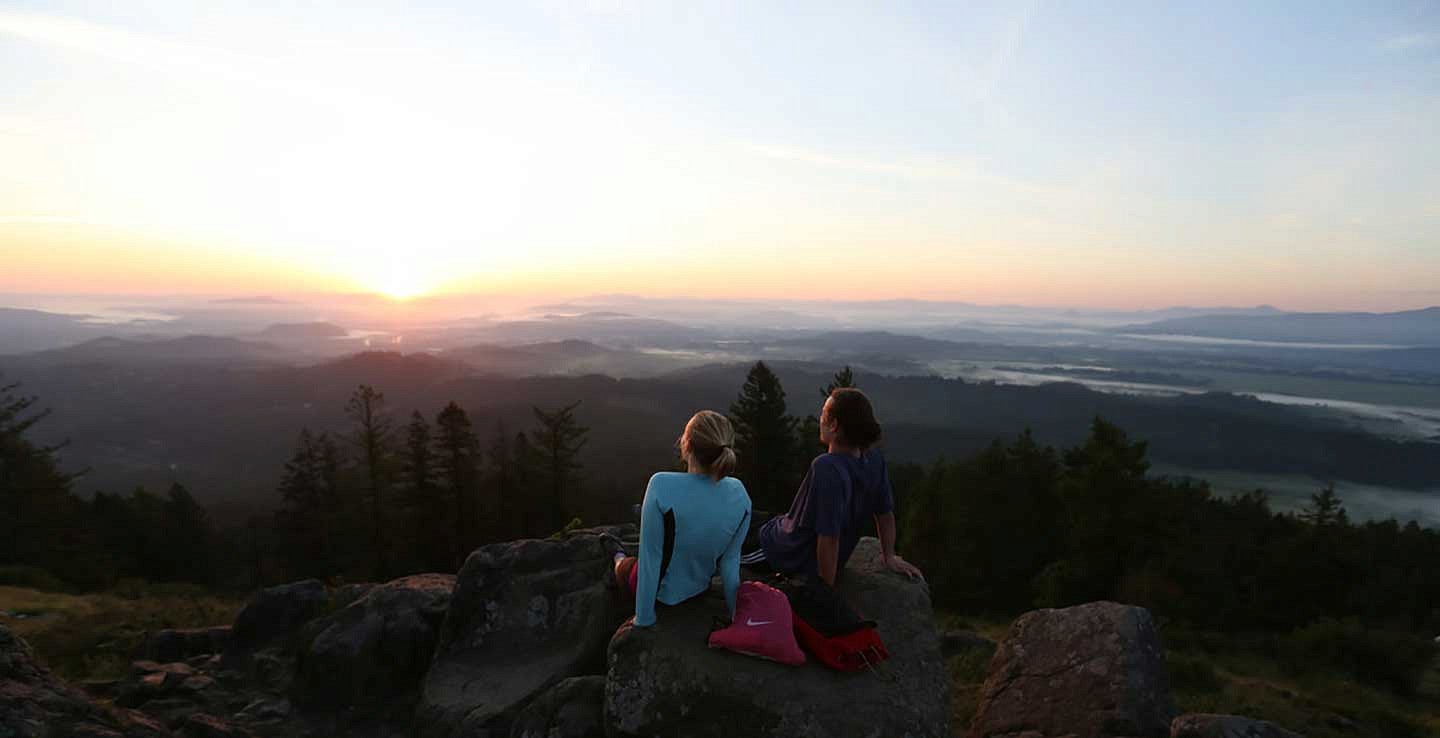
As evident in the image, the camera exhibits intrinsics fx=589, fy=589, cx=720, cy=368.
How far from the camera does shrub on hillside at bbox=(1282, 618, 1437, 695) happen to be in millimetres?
16562

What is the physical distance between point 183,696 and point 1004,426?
197 metres

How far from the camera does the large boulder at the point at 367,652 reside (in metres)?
9.52

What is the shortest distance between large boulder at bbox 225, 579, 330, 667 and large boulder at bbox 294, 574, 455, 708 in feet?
7.13

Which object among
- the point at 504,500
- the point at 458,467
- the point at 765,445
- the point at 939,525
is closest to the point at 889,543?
the point at 765,445

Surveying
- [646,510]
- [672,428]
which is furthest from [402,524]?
[672,428]

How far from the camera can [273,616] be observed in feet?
38.7

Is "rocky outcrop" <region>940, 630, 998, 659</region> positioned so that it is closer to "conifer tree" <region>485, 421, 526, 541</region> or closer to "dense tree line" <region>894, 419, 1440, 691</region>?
"dense tree line" <region>894, 419, 1440, 691</region>

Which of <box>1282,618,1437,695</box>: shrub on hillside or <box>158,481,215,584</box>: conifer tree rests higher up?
<box>1282,618,1437,695</box>: shrub on hillside

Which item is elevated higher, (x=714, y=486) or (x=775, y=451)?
(x=714, y=486)

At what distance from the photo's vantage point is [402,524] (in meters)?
34.9

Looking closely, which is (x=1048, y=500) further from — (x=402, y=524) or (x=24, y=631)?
(x=24, y=631)

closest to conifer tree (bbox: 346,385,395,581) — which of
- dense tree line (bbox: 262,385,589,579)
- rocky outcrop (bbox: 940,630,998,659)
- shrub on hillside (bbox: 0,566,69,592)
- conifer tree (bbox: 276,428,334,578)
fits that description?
dense tree line (bbox: 262,385,589,579)

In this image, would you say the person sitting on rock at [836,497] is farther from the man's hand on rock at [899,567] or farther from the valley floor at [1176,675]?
Answer: the valley floor at [1176,675]

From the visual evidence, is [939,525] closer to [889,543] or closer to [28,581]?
[889,543]
